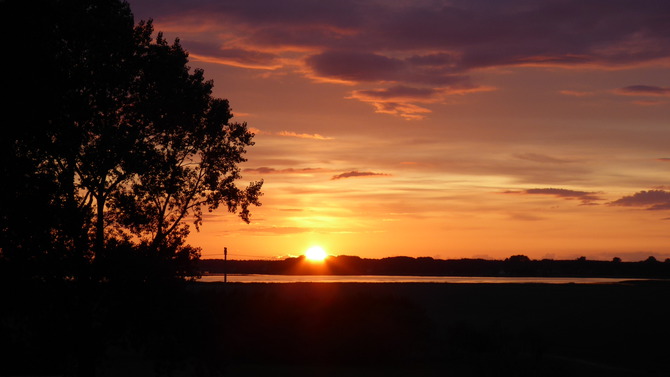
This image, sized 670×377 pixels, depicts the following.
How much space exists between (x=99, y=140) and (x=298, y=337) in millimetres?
18568

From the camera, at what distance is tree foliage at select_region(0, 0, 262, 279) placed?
22672 mm

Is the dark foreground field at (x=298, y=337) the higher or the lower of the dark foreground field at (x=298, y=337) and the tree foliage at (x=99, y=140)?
the lower

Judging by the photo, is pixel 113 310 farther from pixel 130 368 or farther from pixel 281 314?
pixel 281 314

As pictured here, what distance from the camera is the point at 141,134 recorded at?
3256 cm

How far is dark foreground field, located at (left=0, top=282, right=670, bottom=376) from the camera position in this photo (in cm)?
2592

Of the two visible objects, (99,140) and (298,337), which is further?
(298,337)

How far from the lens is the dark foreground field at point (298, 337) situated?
25.9 m

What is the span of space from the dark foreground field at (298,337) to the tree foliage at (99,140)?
179 cm

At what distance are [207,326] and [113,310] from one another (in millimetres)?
4675

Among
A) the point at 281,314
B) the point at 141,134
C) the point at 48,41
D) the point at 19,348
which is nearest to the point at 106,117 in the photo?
the point at 141,134

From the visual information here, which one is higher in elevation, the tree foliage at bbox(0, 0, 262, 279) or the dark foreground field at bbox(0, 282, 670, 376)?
the tree foliage at bbox(0, 0, 262, 279)

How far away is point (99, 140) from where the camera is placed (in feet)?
98.9

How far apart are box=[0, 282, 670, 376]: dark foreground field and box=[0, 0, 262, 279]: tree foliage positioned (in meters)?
1.79

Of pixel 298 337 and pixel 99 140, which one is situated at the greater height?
pixel 99 140
